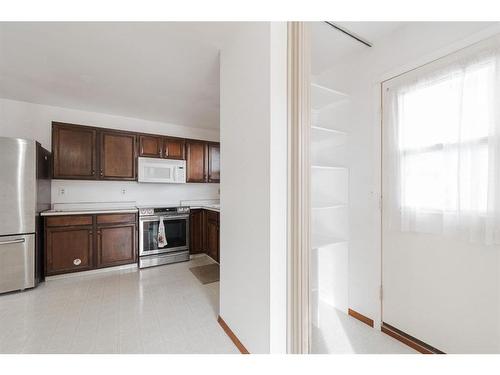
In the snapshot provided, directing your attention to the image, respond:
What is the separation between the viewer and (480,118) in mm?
1333

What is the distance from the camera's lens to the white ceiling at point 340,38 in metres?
1.72

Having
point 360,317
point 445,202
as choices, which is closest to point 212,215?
point 360,317

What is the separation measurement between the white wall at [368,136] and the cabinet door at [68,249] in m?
3.41

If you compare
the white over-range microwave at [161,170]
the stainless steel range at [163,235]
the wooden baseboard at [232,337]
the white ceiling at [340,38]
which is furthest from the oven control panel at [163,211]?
the white ceiling at [340,38]

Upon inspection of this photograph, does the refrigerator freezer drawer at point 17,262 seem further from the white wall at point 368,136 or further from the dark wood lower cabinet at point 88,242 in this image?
the white wall at point 368,136

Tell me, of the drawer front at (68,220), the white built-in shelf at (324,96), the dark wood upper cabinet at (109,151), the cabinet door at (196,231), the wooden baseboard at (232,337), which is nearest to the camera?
the wooden baseboard at (232,337)

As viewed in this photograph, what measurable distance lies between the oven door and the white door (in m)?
2.92

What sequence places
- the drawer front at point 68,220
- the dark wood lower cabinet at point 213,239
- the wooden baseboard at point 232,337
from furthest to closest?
the dark wood lower cabinet at point 213,239, the drawer front at point 68,220, the wooden baseboard at point 232,337

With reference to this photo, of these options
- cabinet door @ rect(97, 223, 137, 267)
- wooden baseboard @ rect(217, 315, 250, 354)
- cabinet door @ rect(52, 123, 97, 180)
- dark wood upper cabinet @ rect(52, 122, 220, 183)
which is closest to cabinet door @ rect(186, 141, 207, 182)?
dark wood upper cabinet @ rect(52, 122, 220, 183)

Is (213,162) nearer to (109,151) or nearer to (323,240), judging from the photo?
(109,151)

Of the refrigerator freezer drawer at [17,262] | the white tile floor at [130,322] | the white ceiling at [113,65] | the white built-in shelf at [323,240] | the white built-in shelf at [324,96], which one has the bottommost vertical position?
the white tile floor at [130,322]

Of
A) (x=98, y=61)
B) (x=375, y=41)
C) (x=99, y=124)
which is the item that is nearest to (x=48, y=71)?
(x=98, y=61)

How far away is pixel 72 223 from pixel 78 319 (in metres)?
1.48

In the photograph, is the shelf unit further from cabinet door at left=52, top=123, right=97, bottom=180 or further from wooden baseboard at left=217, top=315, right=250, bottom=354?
cabinet door at left=52, top=123, right=97, bottom=180
